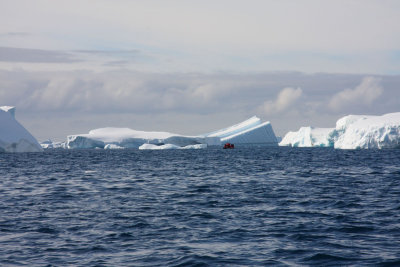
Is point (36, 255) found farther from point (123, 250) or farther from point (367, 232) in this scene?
point (367, 232)

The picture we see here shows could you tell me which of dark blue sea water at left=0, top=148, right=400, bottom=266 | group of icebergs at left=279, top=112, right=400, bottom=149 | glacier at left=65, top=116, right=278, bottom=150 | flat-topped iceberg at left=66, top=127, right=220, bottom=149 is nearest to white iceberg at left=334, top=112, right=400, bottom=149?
group of icebergs at left=279, top=112, right=400, bottom=149

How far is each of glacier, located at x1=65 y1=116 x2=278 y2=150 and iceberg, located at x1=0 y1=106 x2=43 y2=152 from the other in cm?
3530

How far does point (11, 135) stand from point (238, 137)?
202ft

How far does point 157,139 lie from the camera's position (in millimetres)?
109625

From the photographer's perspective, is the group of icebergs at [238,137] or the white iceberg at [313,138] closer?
the group of icebergs at [238,137]

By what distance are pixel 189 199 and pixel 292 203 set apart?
11.4ft

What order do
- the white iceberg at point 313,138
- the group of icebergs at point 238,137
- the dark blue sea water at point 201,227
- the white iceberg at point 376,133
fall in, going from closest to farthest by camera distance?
the dark blue sea water at point 201,227, the group of icebergs at point 238,137, the white iceberg at point 376,133, the white iceberg at point 313,138

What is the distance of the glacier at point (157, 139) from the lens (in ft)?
345

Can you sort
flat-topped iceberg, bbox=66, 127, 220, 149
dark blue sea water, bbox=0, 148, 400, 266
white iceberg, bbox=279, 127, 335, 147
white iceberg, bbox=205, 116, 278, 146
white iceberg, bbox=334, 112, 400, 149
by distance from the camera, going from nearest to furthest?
dark blue sea water, bbox=0, 148, 400, 266
white iceberg, bbox=334, 112, 400, 149
white iceberg, bbox=279, 127, 335, 147
flat-topped iceberg, bbox=66, 127, 220, 149
white iceberg, bbox=205, 116, 278, 146

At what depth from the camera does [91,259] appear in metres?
8.66

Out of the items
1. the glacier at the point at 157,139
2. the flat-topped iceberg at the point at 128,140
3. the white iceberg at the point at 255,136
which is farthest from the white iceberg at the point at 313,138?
the flat-topped iceberg at the point at 128,140

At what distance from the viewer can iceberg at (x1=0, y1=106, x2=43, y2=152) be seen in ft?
207

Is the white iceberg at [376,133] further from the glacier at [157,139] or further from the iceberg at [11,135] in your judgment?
the iceberg at [11,135]

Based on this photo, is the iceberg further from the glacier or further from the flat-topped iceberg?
the flat-topped iceberg
